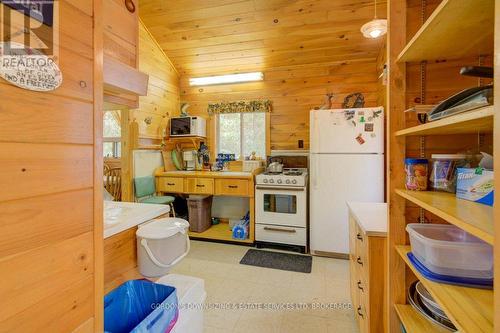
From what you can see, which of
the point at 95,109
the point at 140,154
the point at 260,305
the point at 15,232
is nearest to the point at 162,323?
the point at 15,232

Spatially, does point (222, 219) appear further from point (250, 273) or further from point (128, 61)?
point (128, 61)

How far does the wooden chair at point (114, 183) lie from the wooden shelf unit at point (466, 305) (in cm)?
375

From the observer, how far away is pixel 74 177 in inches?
28.7

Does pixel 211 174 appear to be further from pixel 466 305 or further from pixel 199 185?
pixel 466 305

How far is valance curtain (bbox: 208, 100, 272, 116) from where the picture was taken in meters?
3.67

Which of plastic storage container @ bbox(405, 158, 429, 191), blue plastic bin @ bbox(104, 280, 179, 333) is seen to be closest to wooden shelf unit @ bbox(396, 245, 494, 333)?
plastic storage container @ bbox(405, 158, 429, 191)

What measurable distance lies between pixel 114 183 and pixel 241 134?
6.79ft

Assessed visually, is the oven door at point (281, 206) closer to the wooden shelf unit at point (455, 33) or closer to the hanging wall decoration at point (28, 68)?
the wooden shelf unit at point (455, 33)

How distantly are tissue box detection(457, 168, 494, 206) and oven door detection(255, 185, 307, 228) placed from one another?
2.03m

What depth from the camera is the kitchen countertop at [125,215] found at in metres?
1.14

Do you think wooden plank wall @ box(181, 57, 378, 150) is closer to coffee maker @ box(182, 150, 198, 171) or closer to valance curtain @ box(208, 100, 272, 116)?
valance curtain @ box(208, 100, 272, 116)

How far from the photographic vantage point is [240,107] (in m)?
3.77

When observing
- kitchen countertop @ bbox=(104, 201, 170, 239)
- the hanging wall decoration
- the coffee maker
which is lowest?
kitchen countertop @ bbox=(104, 201, 170, 239)

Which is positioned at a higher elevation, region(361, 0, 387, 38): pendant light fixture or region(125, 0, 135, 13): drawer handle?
region(361, 0, 387, 38): pendant light fixture
